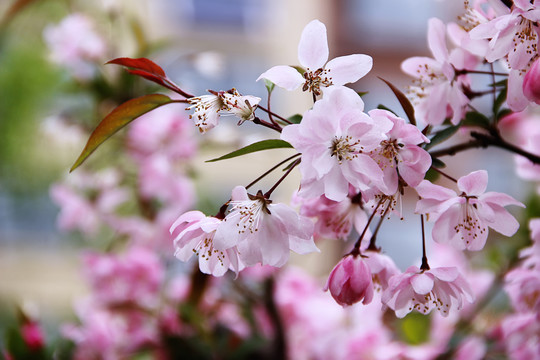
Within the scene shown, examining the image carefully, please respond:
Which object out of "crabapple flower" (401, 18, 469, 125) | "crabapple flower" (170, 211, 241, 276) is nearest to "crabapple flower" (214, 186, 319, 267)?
"crabapple flower" (170, 211, 241, 276)

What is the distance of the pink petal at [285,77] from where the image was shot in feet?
1.13

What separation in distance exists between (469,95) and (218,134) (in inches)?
22.8

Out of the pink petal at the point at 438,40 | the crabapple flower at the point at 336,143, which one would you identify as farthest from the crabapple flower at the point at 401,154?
the pink petal at the point at 438,40

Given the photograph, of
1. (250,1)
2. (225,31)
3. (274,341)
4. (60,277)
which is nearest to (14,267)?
(60,277)

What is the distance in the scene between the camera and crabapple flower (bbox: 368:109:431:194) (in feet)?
1.06

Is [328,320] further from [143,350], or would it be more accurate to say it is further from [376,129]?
[376,129]

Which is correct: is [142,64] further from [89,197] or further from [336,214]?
[89,197]

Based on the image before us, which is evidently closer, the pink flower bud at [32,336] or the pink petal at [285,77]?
the pink petal at [285,77]

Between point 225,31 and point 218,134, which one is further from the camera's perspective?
point 225,31

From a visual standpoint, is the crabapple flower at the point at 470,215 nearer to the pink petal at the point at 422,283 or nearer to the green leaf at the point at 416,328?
the pink petal at the point at 422,283

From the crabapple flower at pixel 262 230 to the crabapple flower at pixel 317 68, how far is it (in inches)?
2.9

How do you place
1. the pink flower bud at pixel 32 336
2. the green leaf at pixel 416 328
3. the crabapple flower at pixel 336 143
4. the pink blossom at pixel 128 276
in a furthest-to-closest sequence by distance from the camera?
the pink blossom at pixel 128 276, the green leaf at pixel 416 328, the pink flower bud at pixel 32 336, the crabapple flower at pixel 336 143

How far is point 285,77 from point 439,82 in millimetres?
142

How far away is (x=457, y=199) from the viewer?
0.37m
